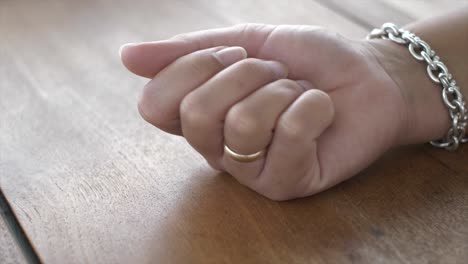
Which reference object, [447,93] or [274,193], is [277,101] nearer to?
[274,193]

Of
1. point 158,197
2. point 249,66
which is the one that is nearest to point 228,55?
point 249,66

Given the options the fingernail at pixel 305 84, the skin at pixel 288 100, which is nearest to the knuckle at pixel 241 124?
the skin at pixel 288 100

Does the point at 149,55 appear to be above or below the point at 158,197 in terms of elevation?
above

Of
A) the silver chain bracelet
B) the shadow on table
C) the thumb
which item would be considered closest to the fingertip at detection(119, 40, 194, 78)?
the thumb

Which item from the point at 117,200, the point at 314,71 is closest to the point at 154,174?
the point at 117,200

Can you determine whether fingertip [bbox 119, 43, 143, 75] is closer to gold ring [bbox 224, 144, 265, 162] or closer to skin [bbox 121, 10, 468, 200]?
skin [bbox 121, 10, 468, 200]

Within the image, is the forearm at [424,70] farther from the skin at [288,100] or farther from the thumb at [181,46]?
the thumb at [181,46]
